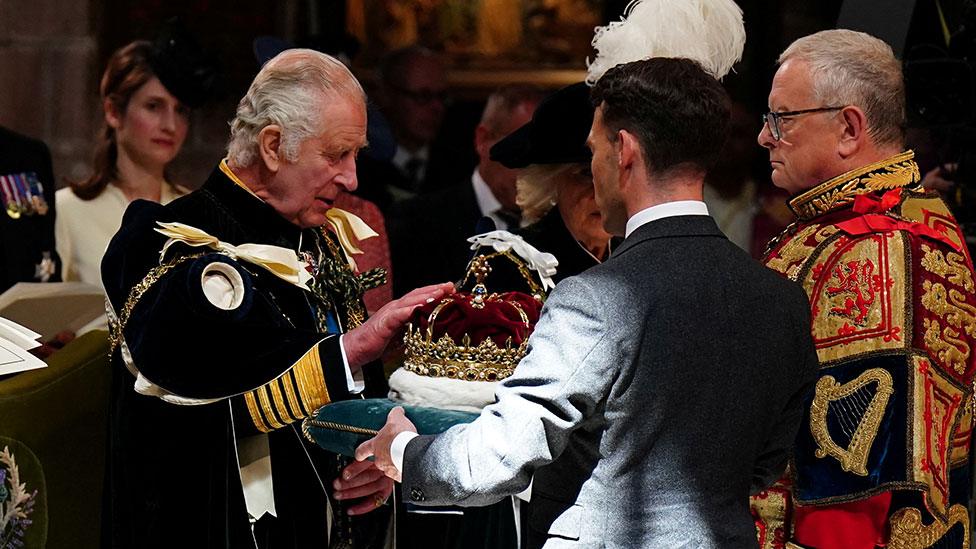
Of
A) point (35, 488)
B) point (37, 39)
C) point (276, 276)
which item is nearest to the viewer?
point (276, 276)

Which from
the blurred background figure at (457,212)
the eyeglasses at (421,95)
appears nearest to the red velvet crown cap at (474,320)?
the blurred background figure at (457,212)

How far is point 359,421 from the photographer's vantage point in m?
2.94

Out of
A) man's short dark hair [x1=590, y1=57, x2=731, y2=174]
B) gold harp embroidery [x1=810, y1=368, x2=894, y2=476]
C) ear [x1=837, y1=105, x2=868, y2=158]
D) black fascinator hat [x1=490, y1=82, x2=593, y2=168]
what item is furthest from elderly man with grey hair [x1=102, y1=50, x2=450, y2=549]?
ear [x1=837, y1=105, x2=868, y2=158]

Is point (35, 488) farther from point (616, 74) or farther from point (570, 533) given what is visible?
point (616, 74)

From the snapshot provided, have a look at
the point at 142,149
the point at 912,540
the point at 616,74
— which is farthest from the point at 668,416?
the point at 142,149

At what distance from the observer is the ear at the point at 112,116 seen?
5.18m

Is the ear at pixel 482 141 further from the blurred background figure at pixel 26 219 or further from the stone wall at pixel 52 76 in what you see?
the stone wall at pixel 52 76

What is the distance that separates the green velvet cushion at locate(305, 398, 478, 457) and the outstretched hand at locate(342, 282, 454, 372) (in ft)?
0.45

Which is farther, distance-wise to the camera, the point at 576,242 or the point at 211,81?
the point at 211,81

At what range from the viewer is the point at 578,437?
2.60 meters

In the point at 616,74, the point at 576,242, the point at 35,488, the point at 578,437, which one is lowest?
the point at 35,488

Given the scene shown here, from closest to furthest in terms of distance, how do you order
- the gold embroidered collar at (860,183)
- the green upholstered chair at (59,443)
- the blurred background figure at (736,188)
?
the gold embroidered collar at (860,183) < the green upholstered chair at (59,443) < the blurred background figure at (736,188)

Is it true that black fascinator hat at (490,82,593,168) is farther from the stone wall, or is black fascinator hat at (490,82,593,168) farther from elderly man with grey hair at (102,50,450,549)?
the stone wall

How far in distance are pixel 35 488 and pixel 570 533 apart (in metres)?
1.59
